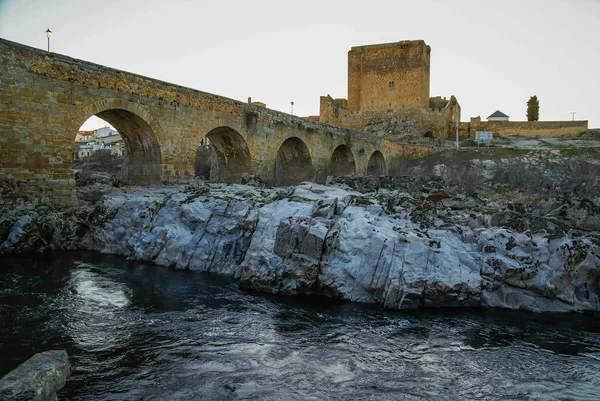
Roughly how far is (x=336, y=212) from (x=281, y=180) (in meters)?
13.4

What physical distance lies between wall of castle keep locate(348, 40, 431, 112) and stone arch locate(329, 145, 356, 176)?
18342 millimetres

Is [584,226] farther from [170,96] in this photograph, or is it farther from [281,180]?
[281,180]

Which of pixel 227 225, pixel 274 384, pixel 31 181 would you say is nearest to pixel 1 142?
pixel 31 181

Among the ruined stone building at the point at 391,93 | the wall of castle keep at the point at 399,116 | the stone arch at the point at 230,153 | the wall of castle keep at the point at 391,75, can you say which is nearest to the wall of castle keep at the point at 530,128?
the ruined stone building at the point at 391,93

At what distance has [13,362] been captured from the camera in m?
5.12

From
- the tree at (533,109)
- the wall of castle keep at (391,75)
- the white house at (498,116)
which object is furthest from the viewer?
the white house at (498,116)

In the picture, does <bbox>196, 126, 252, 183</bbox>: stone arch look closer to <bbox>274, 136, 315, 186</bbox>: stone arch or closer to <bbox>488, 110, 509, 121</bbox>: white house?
<bbox>274, 136, 315, 186</bbox>: stone arch

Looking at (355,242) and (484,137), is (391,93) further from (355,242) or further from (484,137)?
(355,242)

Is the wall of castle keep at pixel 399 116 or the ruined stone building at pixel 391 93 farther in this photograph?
the ruined stone building at pixel 391 93

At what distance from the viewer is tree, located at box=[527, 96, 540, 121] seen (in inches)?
2016

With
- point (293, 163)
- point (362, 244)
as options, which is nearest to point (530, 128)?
point (293, 163)

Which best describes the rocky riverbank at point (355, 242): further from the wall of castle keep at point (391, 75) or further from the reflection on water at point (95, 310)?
the wall of castle keep at point (391, 75)

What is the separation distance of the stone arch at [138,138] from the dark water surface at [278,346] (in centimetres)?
703

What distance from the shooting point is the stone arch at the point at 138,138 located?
46.0 ft
